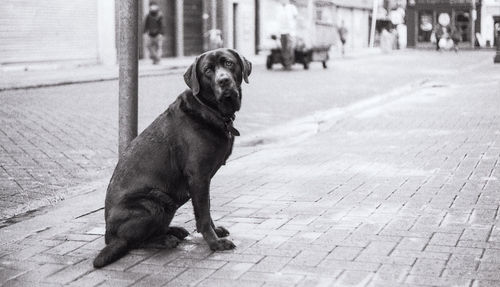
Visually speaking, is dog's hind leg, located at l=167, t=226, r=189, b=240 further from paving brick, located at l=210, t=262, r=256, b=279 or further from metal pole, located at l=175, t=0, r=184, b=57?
metal pole, located at l=175, t=0, r=184, b=57

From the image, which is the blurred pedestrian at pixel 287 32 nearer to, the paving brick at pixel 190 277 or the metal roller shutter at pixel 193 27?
the metal roller shutter at pixel 193 27

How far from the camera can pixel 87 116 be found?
12.0 metres

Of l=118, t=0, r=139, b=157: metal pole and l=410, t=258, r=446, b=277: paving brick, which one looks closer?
l=410, t=258, r=446, b=277: paving brick

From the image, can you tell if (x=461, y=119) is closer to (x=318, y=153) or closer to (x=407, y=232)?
(x=318, y=153)

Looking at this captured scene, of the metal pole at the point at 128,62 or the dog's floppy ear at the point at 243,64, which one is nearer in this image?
the dog's floppy ear at the point at 243,64

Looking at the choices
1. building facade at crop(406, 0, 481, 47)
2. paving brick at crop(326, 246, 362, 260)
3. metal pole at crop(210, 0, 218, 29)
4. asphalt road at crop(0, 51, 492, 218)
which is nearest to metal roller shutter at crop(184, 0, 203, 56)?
metal pole at crop(210, 0, 218, 29)

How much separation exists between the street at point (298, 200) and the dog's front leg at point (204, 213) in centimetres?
7

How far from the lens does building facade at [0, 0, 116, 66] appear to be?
75.9 ft

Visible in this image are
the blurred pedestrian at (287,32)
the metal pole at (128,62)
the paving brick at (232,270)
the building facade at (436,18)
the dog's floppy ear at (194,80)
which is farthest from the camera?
the building facade at (436,18)

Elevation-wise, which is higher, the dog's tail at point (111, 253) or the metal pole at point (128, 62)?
the metal pole at point (128, 62)

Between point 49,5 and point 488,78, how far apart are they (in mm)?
13189

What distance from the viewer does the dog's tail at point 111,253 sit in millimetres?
4395

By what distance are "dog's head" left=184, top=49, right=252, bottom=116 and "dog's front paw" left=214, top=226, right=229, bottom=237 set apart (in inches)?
30.7

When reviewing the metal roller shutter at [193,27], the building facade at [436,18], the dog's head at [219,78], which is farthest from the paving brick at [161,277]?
the building facade at [436,18]
